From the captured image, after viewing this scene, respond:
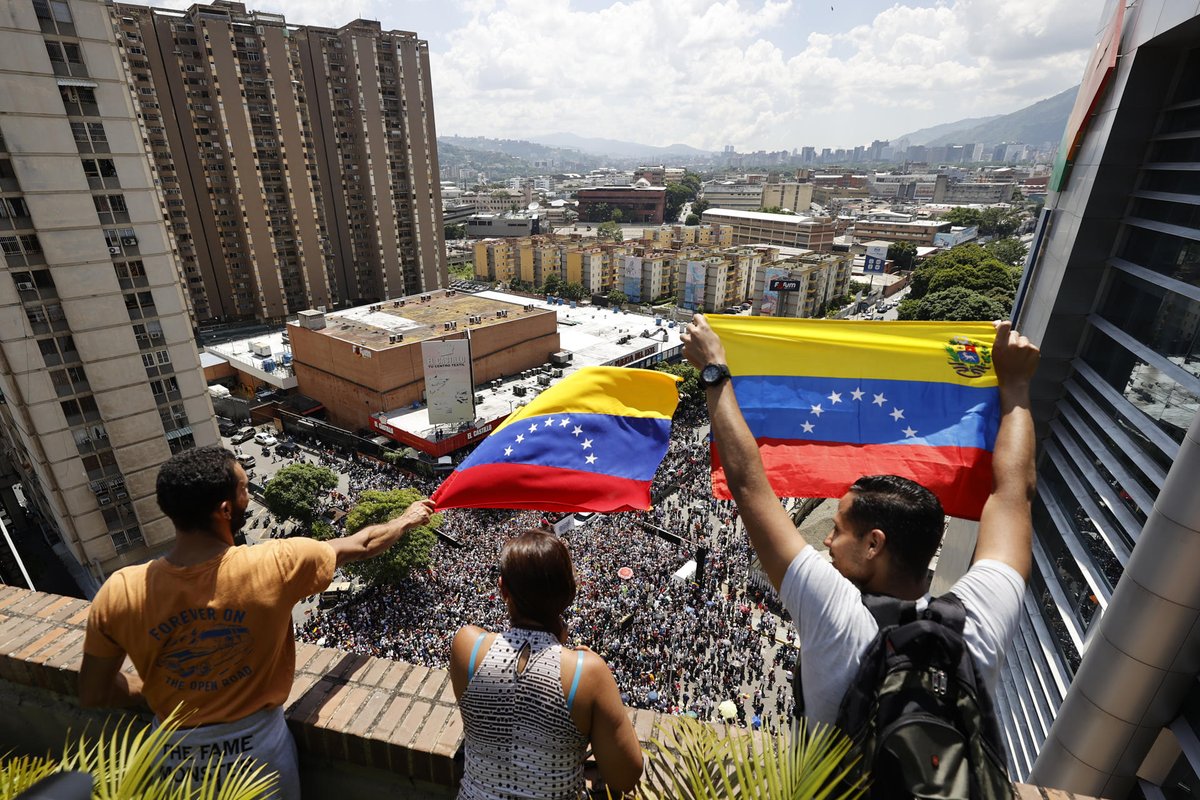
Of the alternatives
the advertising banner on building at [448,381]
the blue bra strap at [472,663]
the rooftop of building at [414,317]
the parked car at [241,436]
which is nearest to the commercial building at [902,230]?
the rooftop of building at [414,317]

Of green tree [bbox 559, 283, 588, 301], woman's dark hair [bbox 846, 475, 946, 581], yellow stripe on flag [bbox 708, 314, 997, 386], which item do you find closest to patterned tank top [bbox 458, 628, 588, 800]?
woman's dark hair [bbox 846, 475, 946, 581]

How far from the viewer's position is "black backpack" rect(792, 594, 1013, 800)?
1603 millimetres

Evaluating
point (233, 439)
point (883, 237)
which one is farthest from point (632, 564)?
point (883, 237)

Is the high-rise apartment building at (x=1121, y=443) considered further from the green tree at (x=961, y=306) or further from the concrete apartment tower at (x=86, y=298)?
the green tree at (x=961, y=306)

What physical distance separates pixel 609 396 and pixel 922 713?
3.80 m

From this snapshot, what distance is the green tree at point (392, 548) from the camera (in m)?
18.3

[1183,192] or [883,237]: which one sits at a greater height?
[1183,192]

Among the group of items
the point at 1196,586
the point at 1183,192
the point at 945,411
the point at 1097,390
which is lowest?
the point at 1196,586

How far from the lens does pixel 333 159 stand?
49.4m

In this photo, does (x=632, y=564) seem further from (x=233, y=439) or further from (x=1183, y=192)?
(x=233, y=439)

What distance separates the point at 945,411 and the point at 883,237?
90.4m

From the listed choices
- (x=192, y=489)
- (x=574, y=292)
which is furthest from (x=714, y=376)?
(x=574, y=292)

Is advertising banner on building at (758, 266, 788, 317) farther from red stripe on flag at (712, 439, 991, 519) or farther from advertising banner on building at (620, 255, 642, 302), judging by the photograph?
red stripe on flag at (712, 439, 991, 519)

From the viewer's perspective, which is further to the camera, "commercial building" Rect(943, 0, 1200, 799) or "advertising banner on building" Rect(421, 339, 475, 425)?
"advertising banner on building" Rect(421, 339, 475, 425)
